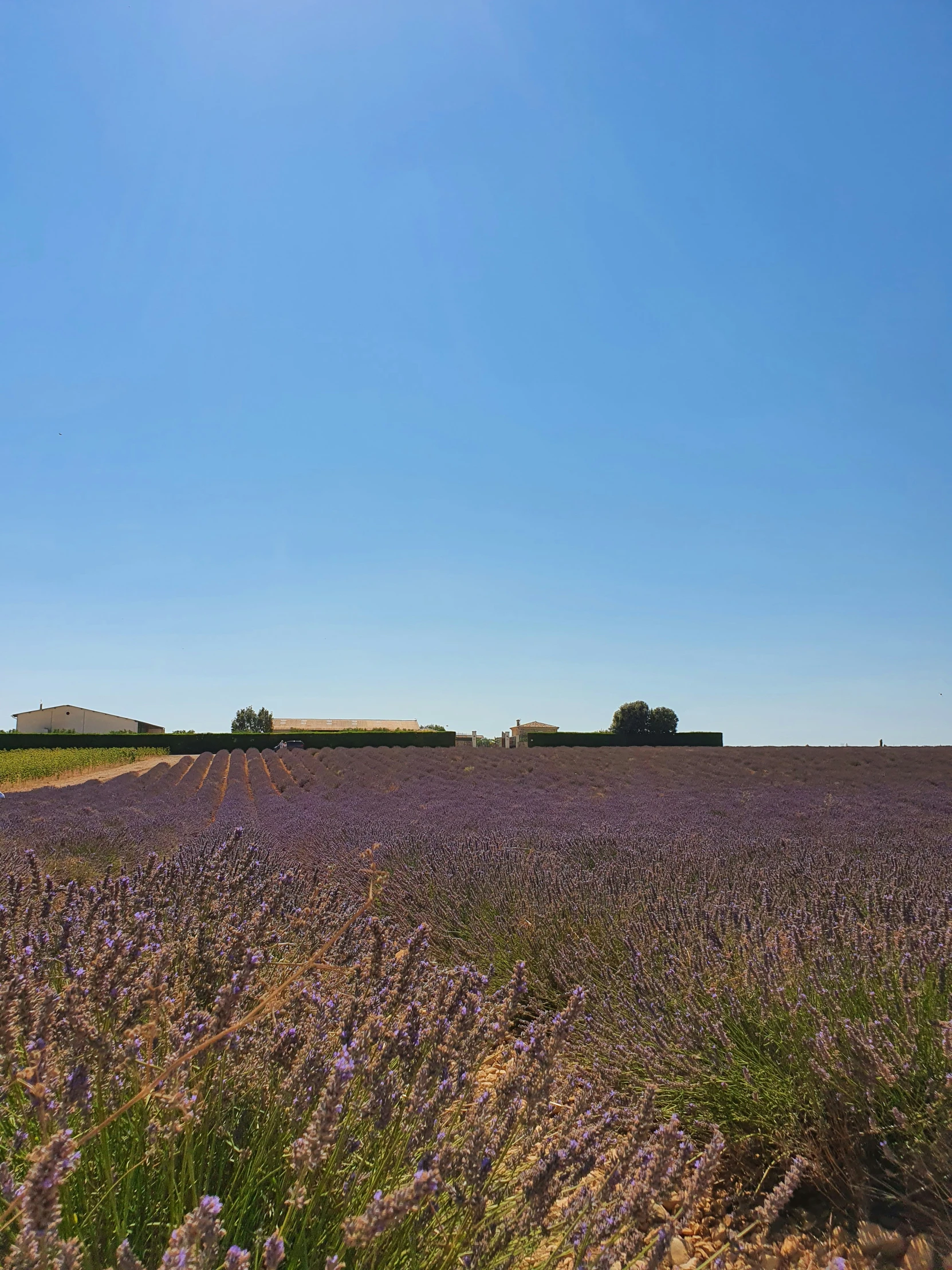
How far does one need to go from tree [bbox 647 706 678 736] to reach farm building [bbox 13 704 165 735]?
1278 inches

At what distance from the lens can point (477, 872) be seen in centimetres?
432

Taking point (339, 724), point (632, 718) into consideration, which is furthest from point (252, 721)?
point (632, 718)

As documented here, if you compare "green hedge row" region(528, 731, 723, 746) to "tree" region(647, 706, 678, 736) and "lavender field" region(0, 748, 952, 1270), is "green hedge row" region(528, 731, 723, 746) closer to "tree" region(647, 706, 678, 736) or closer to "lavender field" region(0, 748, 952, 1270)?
"tree" region(647, 706, 678, 736)

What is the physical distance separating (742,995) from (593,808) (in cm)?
566

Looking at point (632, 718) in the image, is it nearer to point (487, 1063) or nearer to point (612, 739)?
point (612, 739)

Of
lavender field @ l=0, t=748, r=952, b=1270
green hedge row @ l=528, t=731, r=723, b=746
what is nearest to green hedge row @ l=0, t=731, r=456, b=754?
green hedge row @ l=528, t=731, r=723, b=746

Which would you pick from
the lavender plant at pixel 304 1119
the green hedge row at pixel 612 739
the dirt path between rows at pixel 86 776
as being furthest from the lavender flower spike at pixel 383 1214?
the green hedge row at pixel 612 739

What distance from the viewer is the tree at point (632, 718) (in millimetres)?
42969

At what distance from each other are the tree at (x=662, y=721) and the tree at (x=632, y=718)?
257 millimetres

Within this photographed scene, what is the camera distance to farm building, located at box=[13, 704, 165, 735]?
52312mm

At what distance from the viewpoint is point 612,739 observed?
37031mm

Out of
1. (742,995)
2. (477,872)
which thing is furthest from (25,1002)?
(477,872)

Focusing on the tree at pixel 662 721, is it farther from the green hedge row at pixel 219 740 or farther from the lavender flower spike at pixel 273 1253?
the lavender flower spike at pixel 273 1253

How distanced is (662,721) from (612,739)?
7426 millimetres
